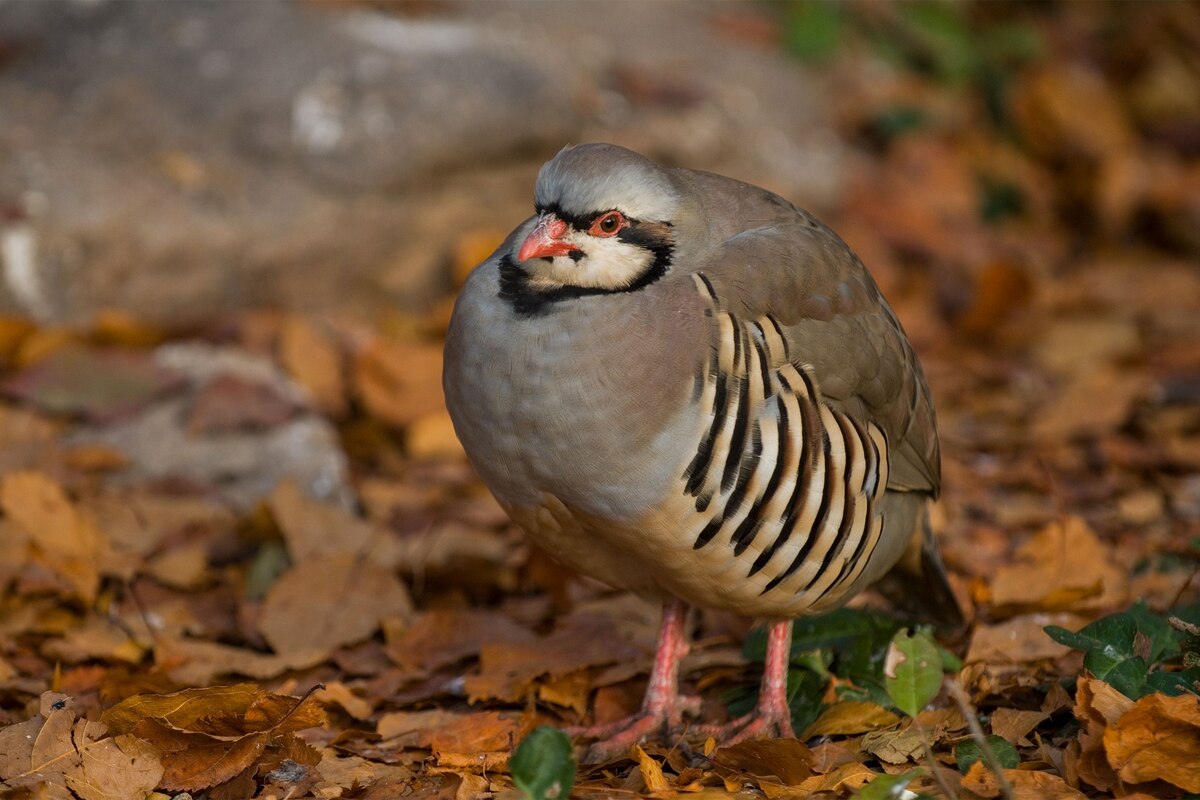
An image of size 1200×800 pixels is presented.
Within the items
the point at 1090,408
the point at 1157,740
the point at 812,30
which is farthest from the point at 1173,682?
the point at 812,30

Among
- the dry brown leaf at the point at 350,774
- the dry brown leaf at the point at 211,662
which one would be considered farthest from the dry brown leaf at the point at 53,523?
the dry brown leaf at the point at 350,774

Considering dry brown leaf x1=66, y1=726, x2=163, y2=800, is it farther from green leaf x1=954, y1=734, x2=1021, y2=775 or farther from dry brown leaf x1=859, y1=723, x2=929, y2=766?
green leaf x1=954, y1=734, x2=1021, y2=775

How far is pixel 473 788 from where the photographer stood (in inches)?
128

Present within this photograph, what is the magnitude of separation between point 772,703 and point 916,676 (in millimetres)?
689

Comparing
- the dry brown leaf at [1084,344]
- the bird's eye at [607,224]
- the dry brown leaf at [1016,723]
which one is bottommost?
the dry brown leaf at [1016,723]

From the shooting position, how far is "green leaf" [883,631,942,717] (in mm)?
3078

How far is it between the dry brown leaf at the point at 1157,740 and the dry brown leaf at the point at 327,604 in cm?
212

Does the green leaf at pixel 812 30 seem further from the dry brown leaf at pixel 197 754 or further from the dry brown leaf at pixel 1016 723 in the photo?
the dry brown leaf at pixel 197 754

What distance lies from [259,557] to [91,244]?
6.42ft

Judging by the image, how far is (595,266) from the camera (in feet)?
10.7

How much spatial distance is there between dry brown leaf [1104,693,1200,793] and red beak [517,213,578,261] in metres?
1.56

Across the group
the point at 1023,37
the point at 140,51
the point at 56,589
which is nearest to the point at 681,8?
the point at 1023,37

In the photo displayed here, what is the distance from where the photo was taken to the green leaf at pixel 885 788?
2.91 metres

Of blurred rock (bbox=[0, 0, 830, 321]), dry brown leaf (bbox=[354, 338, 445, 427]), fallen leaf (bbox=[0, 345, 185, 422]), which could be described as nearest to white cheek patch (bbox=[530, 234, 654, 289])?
dry brown leaf (bbox=[354, 338, 445, 427])
